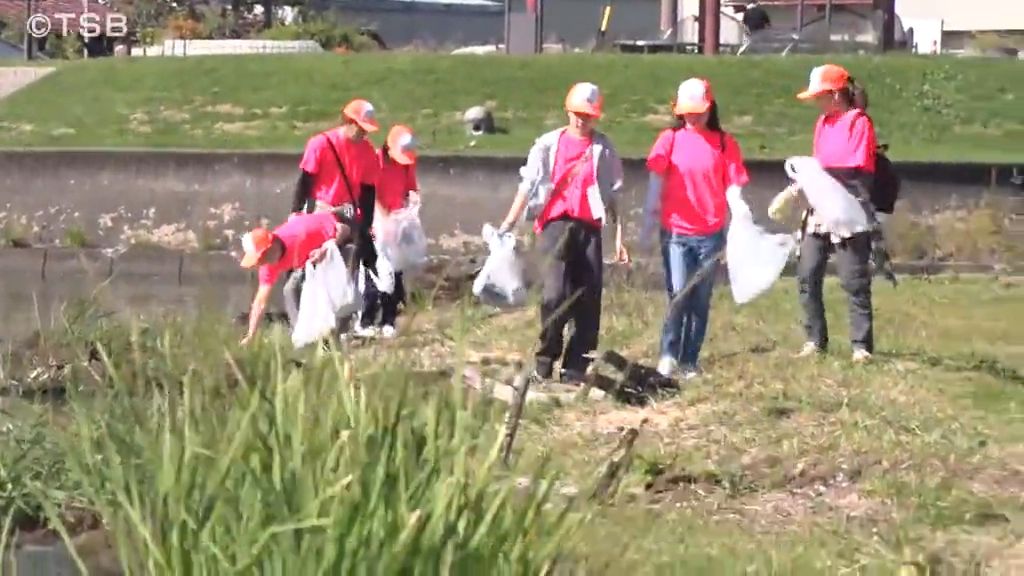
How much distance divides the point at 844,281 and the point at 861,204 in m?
0.48

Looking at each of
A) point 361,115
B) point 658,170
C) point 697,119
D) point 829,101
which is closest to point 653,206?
point 658,170

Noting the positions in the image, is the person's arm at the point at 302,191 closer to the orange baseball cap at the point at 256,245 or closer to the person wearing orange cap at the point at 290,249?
the person wearing orange cap at the point at 290,249

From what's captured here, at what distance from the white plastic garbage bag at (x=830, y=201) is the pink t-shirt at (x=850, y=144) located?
0.47 ft

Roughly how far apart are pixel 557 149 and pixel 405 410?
5548mm

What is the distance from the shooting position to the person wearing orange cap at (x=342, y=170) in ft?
42.3

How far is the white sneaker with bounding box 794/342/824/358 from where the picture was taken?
445 inches

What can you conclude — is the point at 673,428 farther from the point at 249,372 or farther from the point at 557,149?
the point at 249,372

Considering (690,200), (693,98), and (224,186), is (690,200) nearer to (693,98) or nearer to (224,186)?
(693,98)

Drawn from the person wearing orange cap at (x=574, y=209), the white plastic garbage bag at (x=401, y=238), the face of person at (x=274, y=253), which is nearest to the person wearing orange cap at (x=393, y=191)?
the white plastic garbage bag at (x=401, y=238)

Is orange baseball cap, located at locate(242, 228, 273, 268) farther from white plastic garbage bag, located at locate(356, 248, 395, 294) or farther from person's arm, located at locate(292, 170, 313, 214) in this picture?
white plastic garbage bag, located at locate(356, 248, 395, 294)

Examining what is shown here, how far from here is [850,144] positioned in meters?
11.2

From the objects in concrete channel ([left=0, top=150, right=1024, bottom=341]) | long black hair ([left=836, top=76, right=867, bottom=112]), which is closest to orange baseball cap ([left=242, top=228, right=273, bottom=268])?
long black hair ([left=836, top=76, right=867, bottom=112])

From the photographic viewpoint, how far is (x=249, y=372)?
5.59 meters

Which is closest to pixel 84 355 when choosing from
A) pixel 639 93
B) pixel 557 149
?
pixel 557 149
